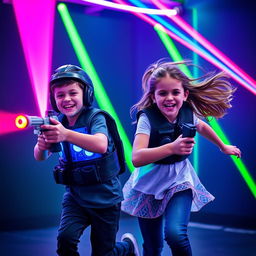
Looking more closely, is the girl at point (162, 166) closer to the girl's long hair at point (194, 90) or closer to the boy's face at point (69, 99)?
the girl's long hair at point (194, 90)

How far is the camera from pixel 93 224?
2.31 m

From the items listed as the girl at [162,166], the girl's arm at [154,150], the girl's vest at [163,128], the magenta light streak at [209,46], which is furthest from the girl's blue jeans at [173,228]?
the magenta light streak at [209,46]

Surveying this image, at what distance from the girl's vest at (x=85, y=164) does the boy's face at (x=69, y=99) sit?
73mm

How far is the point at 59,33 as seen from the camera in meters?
4.09

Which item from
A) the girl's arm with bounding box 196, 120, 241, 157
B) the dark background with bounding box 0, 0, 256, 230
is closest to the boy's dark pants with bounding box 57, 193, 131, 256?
the girl's arm with bounding box 196, 120, 241, 157

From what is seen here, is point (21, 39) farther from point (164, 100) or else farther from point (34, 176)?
point (164, 100)

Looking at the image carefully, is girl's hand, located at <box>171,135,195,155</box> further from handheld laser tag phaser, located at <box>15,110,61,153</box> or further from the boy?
handheld laser tag phaser, located at <box>15,110,61,153</box>

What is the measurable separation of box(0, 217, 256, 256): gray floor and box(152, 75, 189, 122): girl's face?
128 centimetres

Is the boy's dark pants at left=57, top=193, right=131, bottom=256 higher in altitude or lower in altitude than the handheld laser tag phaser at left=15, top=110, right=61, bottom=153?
lower

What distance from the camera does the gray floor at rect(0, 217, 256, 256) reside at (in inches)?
123

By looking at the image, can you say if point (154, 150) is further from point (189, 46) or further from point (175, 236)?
point (189, 46)

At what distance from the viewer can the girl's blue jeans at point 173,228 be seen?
6.89 ft

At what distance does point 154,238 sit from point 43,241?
134 centimetres

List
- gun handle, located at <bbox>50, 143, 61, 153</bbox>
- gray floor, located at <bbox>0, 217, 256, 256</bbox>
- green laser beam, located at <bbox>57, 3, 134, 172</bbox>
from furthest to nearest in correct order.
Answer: green laser beam, located at <bbox>57, 3, 134, 172</bbox> → gray floor, located at <bbox>0, 217, 256, 256</bbox> → gun handle, located at <bbox>50, 143, 61, 153</bbox>
